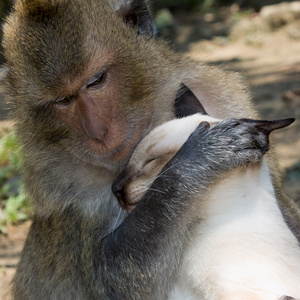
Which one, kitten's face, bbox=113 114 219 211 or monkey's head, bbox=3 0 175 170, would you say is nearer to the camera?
kitten's face, bbox=113 114 219 211

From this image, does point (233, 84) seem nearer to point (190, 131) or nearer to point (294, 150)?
point (190, 131)

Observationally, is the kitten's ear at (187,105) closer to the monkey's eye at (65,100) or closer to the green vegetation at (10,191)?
the monkey's eye at (65,100)

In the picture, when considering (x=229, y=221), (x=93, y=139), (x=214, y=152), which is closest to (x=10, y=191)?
(x=93, y=139)

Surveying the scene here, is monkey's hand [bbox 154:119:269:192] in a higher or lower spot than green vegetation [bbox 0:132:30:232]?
higher

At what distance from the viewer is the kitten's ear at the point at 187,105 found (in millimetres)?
3328

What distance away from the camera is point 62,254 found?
345 cm

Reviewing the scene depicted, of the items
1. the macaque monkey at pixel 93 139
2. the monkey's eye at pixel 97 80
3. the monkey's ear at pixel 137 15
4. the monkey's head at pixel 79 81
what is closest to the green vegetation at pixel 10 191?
the macaque monkey at pixel 93 139

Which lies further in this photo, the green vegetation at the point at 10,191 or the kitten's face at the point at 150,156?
the green vegetation at the point at 10,191

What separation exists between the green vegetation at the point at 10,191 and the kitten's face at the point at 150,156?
2.14 metres

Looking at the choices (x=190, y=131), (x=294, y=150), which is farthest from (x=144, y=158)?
(x=294, y=150)

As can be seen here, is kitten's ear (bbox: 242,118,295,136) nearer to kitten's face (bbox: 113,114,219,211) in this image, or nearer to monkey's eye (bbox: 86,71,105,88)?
kitten's face (bbox: 113,114,219,211)

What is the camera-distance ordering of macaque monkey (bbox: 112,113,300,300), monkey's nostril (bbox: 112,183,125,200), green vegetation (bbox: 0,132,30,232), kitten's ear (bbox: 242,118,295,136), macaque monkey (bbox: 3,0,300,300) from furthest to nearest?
green vegetation (bbox: 0,132,30,232) → macaque monkey (bbox: 3,0,300,300) → monkey's nostril (bbox: 112,183,125,200) → kitten's ear (bbox: 242,118,295,136) → macaque monkey (bbox: 112,113,300,300)

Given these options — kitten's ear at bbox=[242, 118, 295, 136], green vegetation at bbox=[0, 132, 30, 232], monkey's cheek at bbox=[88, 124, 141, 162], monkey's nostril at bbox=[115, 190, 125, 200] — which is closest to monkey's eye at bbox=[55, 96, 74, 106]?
monkey's cheek at bbox=[88, 124, 141, 162]

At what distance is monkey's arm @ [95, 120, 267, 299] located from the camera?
2906 mm
